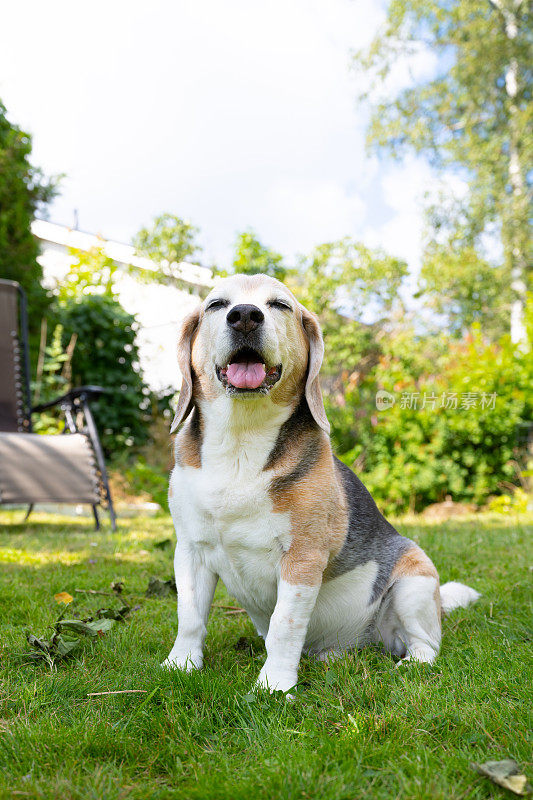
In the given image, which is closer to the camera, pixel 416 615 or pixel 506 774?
pixel 506 774

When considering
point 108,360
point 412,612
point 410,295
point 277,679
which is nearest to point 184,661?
point 277,679

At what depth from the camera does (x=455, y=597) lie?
2930 mm

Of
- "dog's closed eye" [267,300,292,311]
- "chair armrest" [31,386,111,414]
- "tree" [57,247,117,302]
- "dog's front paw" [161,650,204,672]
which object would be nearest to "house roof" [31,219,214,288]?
"tree" [57,247,117,302]

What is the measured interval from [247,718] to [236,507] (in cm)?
63

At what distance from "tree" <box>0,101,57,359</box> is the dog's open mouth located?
6774 millimetres

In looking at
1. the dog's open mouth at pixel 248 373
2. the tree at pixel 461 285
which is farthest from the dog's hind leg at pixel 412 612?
the tree at pixel 461 285

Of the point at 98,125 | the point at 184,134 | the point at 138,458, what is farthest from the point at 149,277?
the point at 184,134

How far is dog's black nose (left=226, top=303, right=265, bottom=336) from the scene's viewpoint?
2020mm

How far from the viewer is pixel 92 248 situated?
10.9 metres

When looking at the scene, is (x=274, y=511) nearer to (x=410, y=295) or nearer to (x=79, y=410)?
(x=79, y=410)

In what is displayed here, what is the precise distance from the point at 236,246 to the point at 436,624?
8.52m

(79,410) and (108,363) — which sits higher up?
(108,363)

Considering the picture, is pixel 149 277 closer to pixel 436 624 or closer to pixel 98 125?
pixel 98 125

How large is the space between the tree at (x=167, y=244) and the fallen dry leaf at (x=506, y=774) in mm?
13073
